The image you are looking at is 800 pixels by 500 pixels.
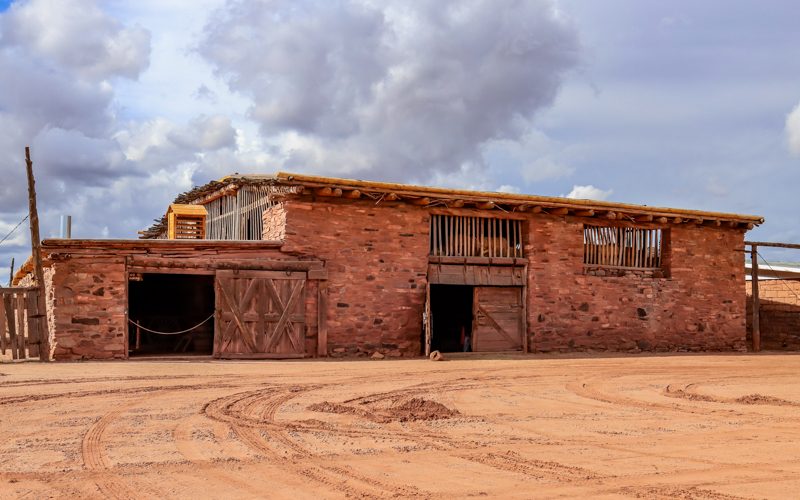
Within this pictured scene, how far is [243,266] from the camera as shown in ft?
42.9

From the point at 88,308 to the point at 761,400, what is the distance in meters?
11.4

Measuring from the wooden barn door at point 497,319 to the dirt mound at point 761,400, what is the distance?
723 centimetres

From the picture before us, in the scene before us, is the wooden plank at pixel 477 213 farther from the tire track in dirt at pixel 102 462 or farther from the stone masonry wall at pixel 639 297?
the tire track in dirt at pixel 102 462

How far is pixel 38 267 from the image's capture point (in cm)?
1273

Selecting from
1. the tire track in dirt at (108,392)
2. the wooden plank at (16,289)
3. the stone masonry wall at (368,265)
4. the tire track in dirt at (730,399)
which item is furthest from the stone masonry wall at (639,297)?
the wooden plank at (16,289)

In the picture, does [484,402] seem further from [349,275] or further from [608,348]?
[608,348]

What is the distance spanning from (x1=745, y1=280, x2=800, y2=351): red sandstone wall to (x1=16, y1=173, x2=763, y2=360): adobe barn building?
9.38 ft

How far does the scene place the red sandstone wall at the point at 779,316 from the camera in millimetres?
19350

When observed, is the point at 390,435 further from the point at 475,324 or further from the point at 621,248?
the point at 621,248

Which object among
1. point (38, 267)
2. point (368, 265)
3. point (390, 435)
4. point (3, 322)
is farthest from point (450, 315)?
point (390, 435)

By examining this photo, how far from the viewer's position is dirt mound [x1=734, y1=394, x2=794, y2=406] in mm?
8000


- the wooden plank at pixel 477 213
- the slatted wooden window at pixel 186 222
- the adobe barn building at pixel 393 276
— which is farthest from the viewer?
the slatted wooden window at pixel 186 222

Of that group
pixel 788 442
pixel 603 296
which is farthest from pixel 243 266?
pixel 788 442

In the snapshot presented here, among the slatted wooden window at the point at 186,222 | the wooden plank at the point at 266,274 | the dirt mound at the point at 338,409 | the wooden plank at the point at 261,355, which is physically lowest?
the wooden plank at the point at 261,355
